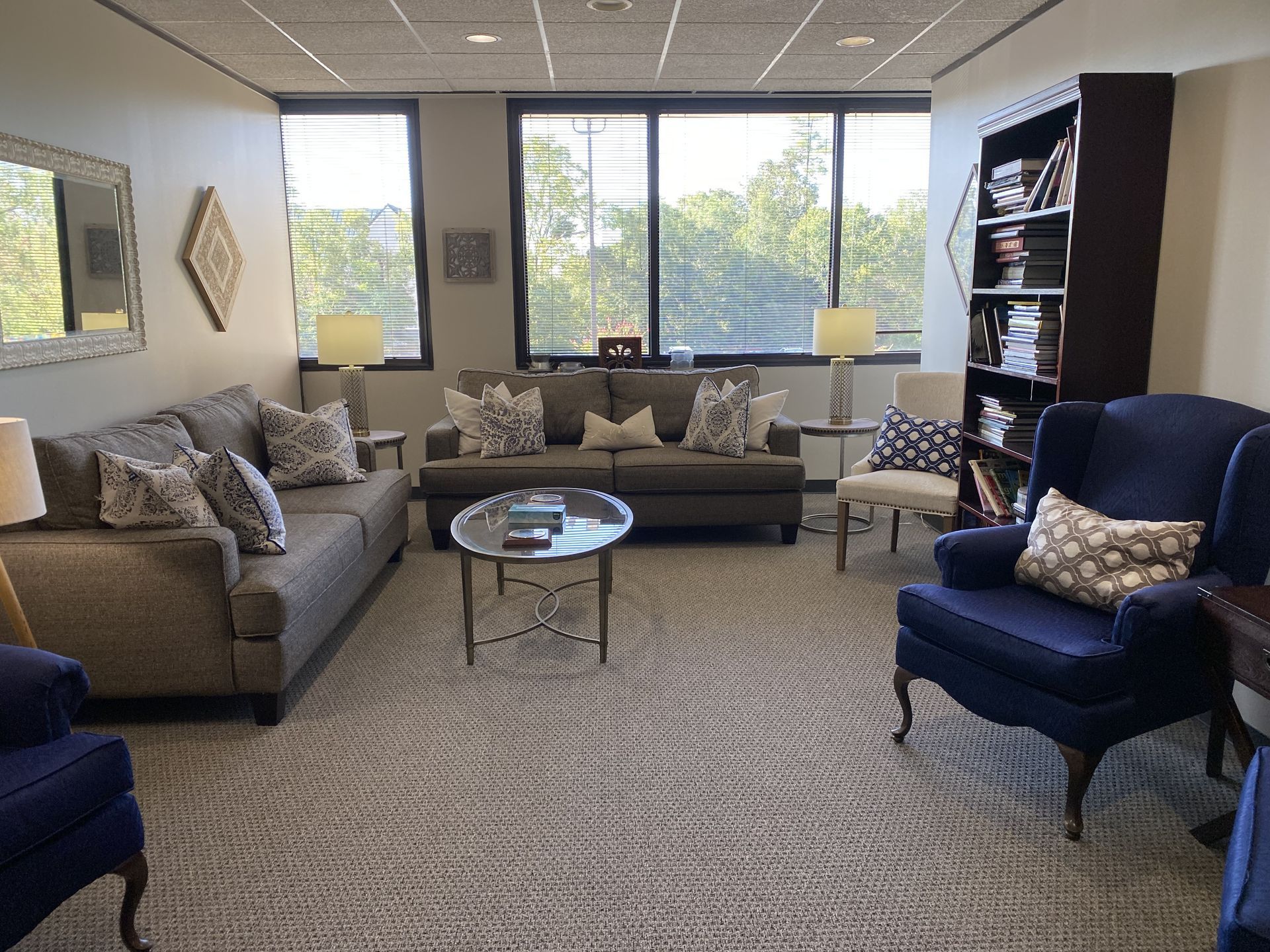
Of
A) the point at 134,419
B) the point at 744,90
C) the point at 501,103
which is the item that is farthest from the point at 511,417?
the point at 744,90

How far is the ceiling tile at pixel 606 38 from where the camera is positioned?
13.8 ft

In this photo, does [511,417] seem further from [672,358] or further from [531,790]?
[531,790]

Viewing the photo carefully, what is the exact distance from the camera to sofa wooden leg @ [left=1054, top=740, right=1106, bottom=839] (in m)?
2.26

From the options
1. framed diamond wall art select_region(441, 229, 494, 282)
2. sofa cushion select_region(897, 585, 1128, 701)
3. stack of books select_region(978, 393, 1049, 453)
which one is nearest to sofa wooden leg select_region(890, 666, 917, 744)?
sofa cushion select_region(897, 585, 1128, 701)

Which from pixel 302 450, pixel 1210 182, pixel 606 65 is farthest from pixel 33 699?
pixel 606 65

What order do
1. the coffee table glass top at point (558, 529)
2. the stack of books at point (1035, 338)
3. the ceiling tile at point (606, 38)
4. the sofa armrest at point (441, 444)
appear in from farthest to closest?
the sofa armrest at point (441, 444)
the ceiling tile at point (606, 38)
the stack of books at point (1035, 338)
the coffee table glass top at point (558, 529)

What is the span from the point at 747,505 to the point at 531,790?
2.56m

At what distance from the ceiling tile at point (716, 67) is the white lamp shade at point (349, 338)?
2.23 meters

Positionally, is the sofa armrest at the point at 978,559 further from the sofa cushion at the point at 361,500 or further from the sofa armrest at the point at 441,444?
the sofa armrest at the point at 441,444

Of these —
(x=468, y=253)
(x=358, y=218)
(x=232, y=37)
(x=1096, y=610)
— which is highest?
(x=232, y=37)

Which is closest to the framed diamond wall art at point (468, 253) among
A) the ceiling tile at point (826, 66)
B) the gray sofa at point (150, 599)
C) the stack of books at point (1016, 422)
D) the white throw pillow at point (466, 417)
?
the white throw pillow at point (466, 417)

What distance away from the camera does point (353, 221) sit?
5.93 metres

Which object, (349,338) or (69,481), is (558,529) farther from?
(349,338)

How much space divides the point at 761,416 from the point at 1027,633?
2.81 m
